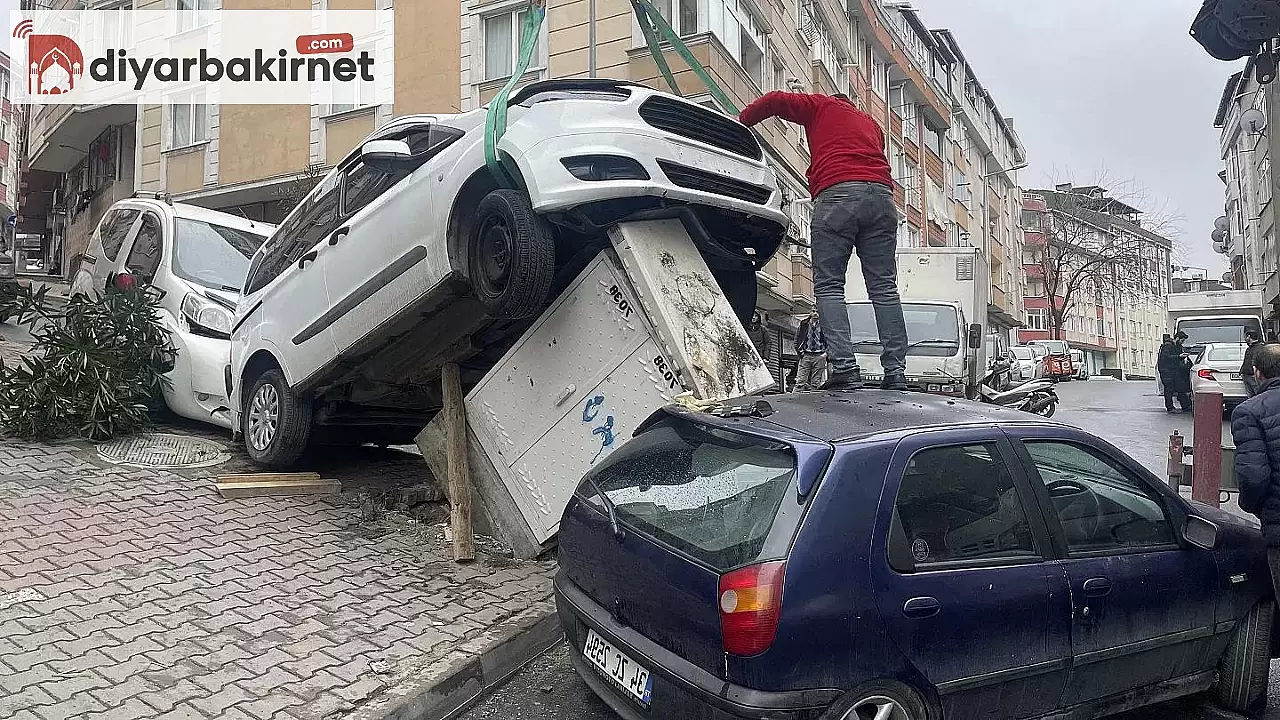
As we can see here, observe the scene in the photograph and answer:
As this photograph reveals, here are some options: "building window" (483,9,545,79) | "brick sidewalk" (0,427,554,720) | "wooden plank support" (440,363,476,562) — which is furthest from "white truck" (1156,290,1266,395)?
"brick sidewalk" (0,427,554,720)

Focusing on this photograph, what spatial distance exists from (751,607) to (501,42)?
54.3 ft

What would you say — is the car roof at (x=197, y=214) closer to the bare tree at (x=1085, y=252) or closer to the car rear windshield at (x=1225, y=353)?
the car rear windshield at (x=1225, y=353)

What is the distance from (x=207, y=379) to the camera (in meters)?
7.94

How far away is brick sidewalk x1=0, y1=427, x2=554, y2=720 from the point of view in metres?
3.63

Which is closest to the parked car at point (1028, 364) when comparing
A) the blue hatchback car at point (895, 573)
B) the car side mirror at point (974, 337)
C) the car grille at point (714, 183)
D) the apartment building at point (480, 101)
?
the apartment building at point (480, 101)

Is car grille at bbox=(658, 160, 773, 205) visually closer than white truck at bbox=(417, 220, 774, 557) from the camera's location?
No

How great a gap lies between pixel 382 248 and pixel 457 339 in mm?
732

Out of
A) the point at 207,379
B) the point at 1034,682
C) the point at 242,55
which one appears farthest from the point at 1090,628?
the point at 242,55

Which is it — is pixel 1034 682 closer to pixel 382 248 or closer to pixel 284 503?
pixel 382 248

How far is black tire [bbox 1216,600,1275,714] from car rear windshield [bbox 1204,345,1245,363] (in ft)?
43.0

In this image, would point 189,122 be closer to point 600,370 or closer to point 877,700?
point 600,370

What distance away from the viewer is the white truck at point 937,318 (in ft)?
37.4

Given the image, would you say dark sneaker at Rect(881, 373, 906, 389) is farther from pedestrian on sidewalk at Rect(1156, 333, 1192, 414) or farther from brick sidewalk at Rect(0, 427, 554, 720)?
pedestrian on sidewalk at Rect(1156, 333, 1192, 414)

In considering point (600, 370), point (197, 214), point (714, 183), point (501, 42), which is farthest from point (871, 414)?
point (501, 42)
